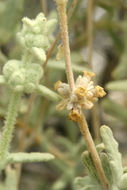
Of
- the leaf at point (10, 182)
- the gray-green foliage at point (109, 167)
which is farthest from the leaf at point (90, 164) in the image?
the leaf at point (10, 182)

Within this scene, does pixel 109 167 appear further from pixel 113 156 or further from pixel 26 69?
pixel 26 69

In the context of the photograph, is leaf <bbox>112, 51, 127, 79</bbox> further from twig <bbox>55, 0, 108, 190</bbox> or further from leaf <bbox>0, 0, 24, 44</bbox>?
twig <bbox>55, 0, 108, 190</bbox>

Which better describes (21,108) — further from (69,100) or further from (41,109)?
(69,100)

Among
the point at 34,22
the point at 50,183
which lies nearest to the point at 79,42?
the point at 50,183

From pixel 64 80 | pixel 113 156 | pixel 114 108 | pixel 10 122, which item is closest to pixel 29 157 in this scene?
pixel 10 122

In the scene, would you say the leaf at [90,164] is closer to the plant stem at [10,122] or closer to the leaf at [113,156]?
the leaf at [113,156]

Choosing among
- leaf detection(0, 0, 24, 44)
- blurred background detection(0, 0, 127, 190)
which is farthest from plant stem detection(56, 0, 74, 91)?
leaf detection(0, 0, 24, 44)
